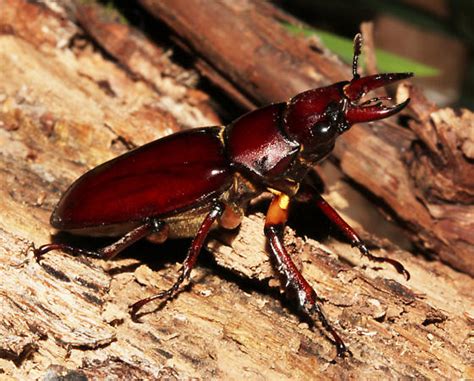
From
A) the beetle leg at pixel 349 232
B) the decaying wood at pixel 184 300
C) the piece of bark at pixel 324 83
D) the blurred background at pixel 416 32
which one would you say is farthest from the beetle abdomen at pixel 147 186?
the blurred background at pixel 416 32

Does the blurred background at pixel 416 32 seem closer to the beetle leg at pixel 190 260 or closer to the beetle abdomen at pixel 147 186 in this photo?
the beetle abdomen at pixel 147 186

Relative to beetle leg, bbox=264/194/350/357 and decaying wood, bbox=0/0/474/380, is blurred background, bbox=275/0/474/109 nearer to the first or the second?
decaying wood, bbox=0/0/474/380

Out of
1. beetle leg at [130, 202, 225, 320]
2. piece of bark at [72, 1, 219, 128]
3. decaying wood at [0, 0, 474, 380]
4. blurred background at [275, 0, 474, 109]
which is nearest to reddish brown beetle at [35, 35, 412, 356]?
beetle leg at [130, 202, 225, 320]

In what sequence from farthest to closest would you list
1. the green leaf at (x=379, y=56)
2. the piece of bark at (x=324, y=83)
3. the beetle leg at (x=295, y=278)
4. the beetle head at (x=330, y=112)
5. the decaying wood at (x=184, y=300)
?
the green leaf at (x=379, y=56), the piece of bark at (x=324, y=83), the beetle head at (x=330, y=112), the beetle leg at (x=295, y=278), the decaying wood at (x=184, y=300)

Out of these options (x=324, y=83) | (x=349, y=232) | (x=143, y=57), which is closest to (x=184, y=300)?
(x=349, y=232)

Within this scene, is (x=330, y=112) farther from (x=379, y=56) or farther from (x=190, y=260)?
(x=379, y=56)

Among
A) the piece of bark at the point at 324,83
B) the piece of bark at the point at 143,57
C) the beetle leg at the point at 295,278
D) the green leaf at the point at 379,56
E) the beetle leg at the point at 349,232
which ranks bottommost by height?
the piece of bark at the point at 143,57

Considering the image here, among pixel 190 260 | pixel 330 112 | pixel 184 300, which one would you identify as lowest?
pixel 184 300
